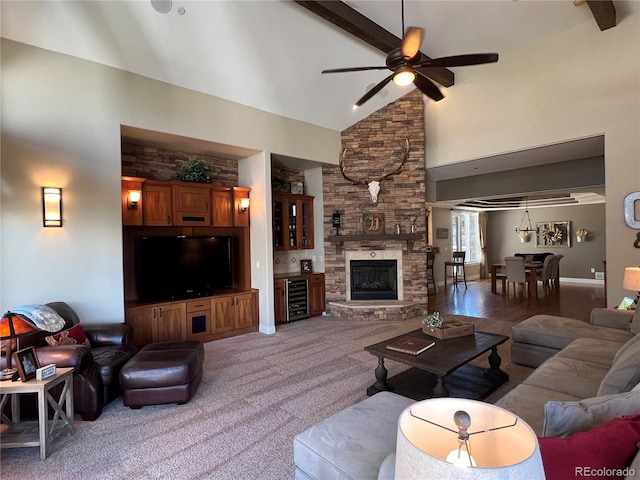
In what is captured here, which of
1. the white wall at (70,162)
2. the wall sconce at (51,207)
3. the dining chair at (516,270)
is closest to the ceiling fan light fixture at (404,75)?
the white wall at (70,162)

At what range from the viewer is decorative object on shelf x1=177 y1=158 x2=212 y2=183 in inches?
194

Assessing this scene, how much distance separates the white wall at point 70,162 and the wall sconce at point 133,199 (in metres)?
0.45

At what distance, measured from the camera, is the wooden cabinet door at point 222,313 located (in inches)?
193

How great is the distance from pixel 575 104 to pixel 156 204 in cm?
615

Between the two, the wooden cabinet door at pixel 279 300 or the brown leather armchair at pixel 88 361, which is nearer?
the brown leather armchair at pixel 88 361

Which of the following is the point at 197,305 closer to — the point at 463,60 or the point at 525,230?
the point at 463,60

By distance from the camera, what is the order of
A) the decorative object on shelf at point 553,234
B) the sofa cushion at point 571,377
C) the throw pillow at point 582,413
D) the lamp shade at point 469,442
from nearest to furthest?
the lamp shade at point 469,442, the throw pillow at point 582,413, the sofa cushion at point 571,377, the decorative object on shelf at point 553,234

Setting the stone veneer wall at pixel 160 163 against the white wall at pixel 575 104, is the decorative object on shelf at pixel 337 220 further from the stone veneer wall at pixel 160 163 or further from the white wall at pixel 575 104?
the white wall at pixel 575 104

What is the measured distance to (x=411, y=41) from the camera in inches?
109

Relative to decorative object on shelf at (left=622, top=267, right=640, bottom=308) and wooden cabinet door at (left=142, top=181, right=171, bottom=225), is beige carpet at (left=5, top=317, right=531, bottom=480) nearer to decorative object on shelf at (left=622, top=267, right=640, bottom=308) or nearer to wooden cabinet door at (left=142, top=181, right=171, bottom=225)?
decorative object on shelf at (left=622, top=267, right=640, bottom=308)

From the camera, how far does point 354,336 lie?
16.4 ft

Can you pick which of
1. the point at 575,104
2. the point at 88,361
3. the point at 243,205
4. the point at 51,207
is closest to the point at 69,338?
the point at 88,361

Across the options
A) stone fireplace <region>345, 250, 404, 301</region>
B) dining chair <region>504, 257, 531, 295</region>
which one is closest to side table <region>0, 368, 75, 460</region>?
stone fireplace <region>345, 250, 404, 301</region>

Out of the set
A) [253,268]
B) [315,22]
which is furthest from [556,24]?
[253,268]
